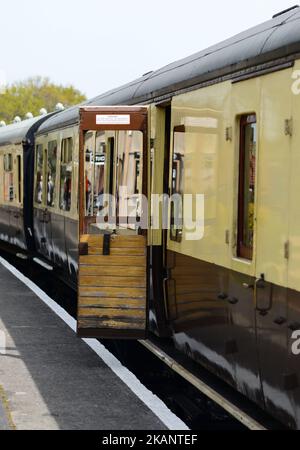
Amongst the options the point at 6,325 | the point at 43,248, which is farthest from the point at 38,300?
the point at 43,248

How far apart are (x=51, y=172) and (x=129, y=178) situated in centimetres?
813

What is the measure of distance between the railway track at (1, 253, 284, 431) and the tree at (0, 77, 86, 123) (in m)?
125

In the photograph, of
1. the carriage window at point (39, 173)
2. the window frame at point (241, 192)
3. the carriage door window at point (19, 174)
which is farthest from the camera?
the carriage door window at point (19, 174)

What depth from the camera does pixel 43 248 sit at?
20.5 m

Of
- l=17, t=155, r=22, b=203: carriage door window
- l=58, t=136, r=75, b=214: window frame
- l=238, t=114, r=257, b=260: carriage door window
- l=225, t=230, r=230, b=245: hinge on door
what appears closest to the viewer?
l=238, t=114, r=257, b=260: carriage door window

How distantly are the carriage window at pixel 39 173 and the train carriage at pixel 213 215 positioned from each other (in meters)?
7.71

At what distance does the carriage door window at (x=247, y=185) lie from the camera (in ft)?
23.5

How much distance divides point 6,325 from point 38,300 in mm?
2715

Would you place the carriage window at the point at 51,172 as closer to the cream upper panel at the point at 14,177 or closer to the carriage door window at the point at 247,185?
the cream upper panel at the point at 14,177

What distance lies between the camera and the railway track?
316 inches

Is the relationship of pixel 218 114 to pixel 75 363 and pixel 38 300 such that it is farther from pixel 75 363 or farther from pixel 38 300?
pixel 38 300

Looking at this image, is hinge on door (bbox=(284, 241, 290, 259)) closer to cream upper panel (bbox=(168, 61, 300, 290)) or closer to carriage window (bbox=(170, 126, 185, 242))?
cream upper panel (bbox=(168, 61, 300, 290))

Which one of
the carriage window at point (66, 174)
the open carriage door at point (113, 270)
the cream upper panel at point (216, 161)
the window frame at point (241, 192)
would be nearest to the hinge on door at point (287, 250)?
the cream upper panel at point (216, 161)

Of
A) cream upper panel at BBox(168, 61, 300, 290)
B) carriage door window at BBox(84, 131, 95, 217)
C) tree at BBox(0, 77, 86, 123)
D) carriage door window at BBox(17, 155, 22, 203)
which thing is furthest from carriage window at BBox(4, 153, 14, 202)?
tree at BBox(0, 77, 86, 123)
